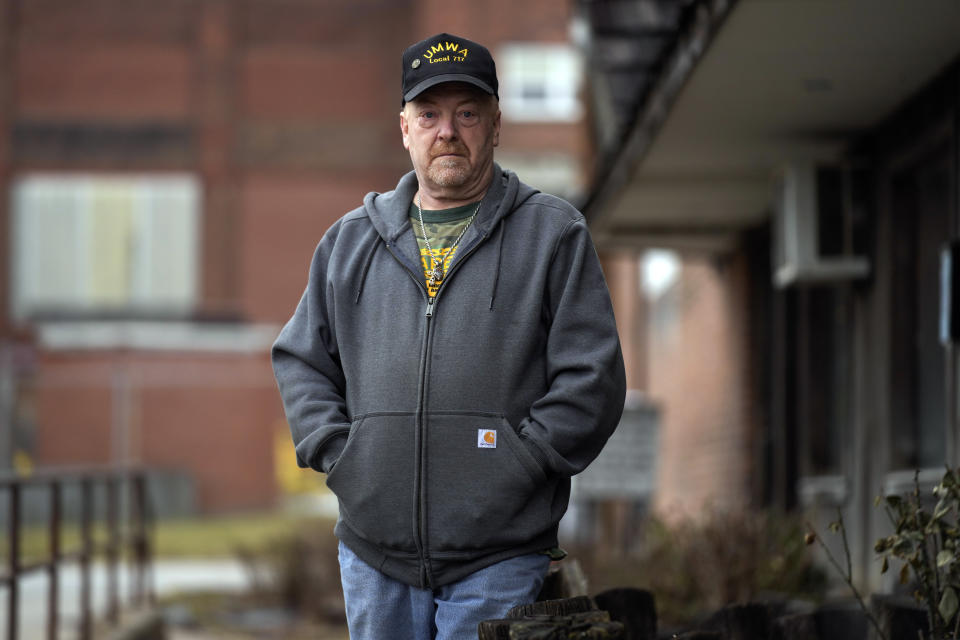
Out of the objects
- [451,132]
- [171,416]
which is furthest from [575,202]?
[171,416]

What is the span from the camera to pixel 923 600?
12.4ft

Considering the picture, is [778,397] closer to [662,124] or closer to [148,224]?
[662,124]

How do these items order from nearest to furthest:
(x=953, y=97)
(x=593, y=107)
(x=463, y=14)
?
1. (x=953, y=97)
2. (x=593, y=107)
3. (x=463, y=14)

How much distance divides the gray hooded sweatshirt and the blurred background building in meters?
2.61

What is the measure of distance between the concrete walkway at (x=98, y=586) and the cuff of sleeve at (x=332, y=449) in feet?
13.0

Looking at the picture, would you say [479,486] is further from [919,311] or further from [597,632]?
[919,311]

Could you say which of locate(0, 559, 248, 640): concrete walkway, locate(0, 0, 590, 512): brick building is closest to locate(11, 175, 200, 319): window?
locate(0, 0, 590, 512): brick building

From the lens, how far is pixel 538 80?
3794 centimetres

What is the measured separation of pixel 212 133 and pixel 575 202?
28741 mm

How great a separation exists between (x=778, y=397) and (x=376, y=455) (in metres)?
7.79

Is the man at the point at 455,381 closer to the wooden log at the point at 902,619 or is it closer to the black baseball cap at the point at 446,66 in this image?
the black baseball cap at the point at 446,66

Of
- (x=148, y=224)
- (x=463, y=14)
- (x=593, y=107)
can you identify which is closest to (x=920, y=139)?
(x=593, y=107)

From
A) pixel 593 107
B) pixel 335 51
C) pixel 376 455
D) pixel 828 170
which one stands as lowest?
pixel 376 455

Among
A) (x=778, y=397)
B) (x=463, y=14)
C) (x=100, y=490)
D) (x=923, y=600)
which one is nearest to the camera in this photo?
(x=923, y=600)
